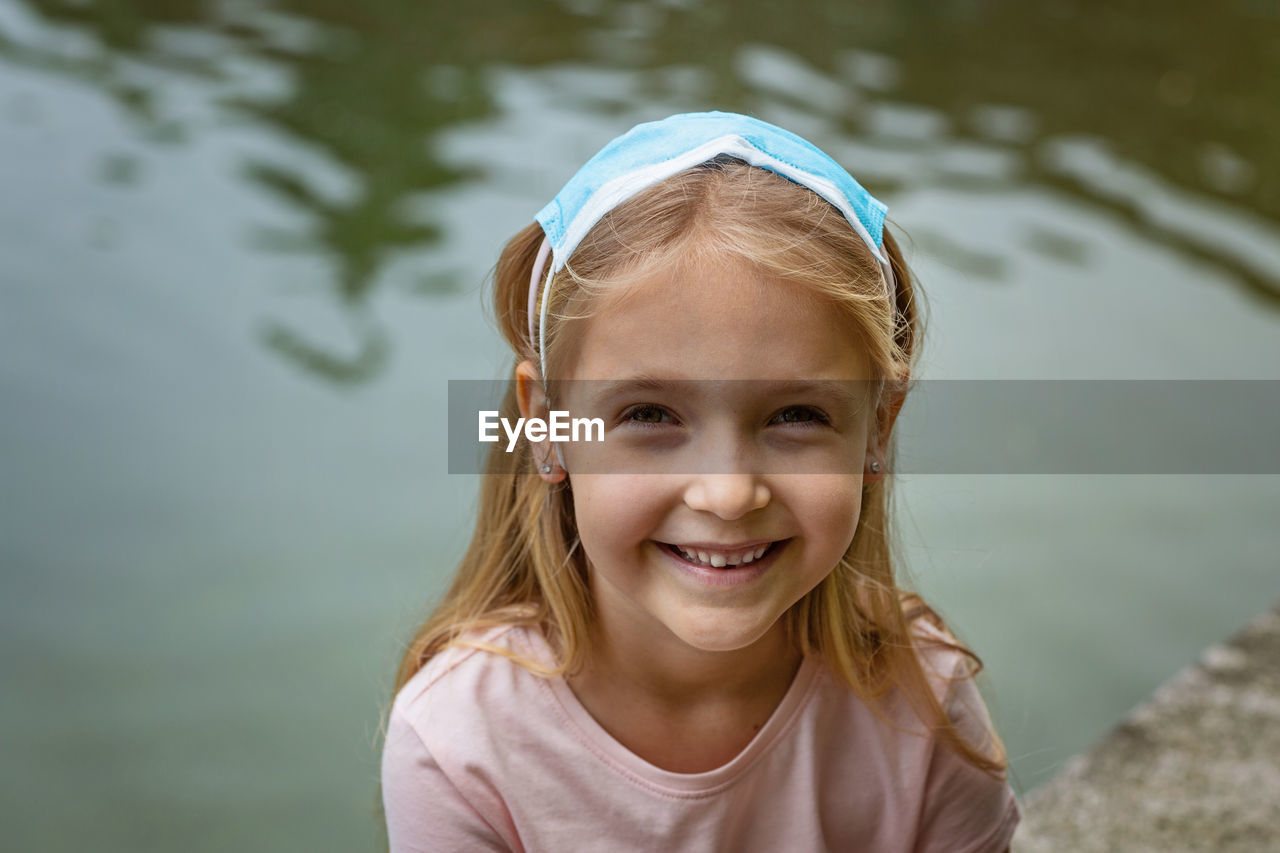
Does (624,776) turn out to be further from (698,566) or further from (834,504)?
(834,504)

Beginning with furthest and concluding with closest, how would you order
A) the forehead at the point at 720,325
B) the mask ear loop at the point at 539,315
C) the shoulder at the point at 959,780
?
the shoulder at the point at 959,780 < the mask ear loop at the point at 539,315 < the forehead at the point at 720,325

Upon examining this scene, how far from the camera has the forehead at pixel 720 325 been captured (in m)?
1.22

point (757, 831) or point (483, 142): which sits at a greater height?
point (483, 142)

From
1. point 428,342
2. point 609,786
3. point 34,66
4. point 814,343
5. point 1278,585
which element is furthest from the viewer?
point 34,66

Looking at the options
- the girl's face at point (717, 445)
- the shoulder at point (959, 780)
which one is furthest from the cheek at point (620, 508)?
the shoulder at point (959, 780)

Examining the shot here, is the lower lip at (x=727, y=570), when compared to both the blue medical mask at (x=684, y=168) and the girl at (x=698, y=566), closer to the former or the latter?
the girl at (x=698, y=566)

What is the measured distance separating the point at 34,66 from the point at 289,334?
6.98ft

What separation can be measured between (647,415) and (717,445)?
8 centimetres

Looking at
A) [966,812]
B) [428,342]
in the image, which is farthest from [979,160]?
[966,812]

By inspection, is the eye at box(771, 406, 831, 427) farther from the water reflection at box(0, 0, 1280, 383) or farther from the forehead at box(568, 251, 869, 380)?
the water reflection at box(0, 0, 1280, 383)

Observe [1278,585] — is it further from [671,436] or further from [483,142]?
[483,142]

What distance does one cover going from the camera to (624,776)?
1.44m

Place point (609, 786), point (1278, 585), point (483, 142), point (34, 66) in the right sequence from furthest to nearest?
1. point (34, 66)
2. point (483, 142)
3. point (1278, 585)
4. point (609, 786)

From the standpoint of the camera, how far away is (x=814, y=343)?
125cm
